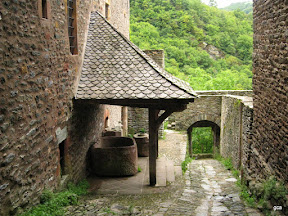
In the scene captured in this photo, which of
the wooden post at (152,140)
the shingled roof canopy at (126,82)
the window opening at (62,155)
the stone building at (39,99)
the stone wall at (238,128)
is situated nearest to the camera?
the stone building at (39,99)

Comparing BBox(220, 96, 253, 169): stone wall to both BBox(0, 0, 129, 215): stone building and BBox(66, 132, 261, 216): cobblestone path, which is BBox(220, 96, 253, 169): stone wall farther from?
BBox(0, 0, 129, 215): stone building

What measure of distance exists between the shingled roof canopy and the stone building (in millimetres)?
362

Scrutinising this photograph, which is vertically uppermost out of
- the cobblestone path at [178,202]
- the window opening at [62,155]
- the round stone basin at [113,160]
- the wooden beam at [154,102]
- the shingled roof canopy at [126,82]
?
the shingled roof canopy at [126,82]

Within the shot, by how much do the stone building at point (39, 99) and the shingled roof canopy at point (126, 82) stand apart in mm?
362

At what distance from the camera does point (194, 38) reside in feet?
112

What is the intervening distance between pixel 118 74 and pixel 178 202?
3.16 metres

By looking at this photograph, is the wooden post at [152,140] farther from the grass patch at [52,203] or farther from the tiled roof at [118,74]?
the grass patch at [52,203]

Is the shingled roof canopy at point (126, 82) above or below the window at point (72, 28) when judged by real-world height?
below

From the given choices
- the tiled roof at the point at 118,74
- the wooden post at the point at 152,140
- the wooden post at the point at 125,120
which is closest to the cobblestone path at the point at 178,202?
the wooden post at the point at 152,140

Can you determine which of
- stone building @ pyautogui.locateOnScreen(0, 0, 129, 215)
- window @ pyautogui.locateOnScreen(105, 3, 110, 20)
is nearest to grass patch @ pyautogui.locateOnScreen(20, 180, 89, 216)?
stone building @ pyautogui.locateOnScreen(0, 0, 129, 215)

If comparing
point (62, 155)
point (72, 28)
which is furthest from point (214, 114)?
point (62, 155)

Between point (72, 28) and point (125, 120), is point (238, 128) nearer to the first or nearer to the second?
point (125, 120)

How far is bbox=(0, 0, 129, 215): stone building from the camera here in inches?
167

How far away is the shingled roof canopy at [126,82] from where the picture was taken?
700cm
